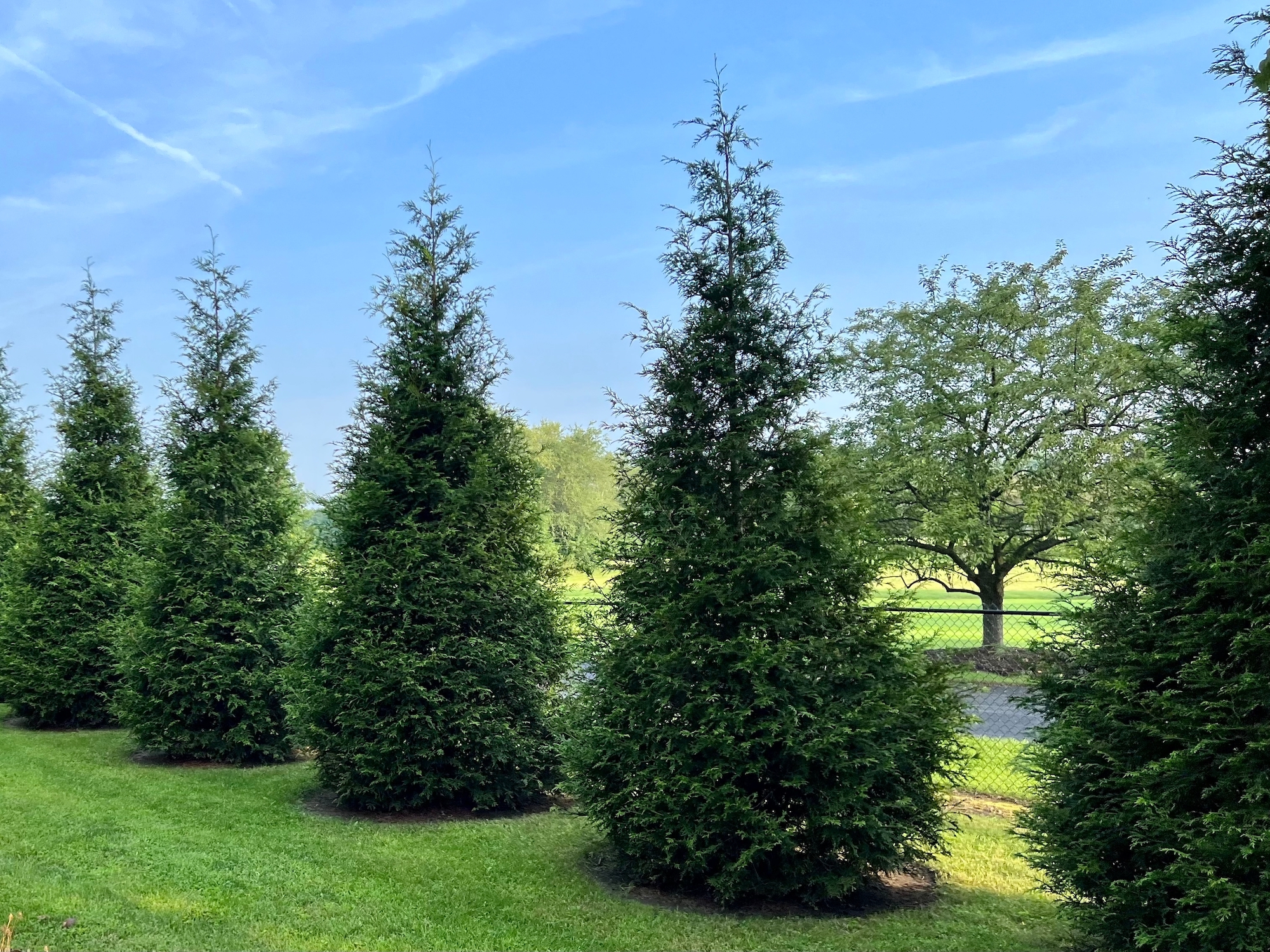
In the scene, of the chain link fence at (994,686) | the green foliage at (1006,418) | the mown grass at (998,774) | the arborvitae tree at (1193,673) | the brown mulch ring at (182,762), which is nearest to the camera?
the arborvitae tree at (1193,673)

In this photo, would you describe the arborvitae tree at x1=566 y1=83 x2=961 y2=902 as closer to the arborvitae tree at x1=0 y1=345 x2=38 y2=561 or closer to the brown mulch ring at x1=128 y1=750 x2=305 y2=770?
the brown mulch ring at x1=128 y1=750 x2=305 y2=770

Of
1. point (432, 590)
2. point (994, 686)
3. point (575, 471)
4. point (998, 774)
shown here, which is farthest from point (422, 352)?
point (575, 471)

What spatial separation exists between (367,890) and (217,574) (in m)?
5.58

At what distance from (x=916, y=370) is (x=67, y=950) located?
1777 centimetres

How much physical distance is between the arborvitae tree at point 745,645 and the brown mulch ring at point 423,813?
2.02 m

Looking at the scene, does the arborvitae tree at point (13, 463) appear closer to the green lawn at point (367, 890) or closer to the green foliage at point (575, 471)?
the green lawn at point (367, 890)

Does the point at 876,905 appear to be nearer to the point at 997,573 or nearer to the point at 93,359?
the point at 93,359

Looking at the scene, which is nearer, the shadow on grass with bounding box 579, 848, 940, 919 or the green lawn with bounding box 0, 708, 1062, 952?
the green lawn with bounding box 0, 708, 1062, 952

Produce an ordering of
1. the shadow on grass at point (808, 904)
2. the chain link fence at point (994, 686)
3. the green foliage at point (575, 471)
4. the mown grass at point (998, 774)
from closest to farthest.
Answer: the shadow on grass at point (808, 904)
the chain link fence at point (994, 686)
the mown grass at point (998, 774)
the green foliage at point (575, 471)

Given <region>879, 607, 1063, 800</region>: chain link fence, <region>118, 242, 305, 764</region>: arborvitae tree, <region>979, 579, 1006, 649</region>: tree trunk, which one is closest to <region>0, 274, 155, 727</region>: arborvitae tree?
<region>118, 242, 305, 764</region>: arborvitae tree

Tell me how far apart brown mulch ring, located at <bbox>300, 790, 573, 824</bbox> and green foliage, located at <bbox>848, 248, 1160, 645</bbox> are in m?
11.7

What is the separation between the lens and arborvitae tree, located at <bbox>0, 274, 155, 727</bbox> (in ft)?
38.1

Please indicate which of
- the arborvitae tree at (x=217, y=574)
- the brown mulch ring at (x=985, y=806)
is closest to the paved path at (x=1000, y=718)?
the brown mulch ring at (x=985, y=806)

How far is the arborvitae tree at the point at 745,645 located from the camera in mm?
4898
